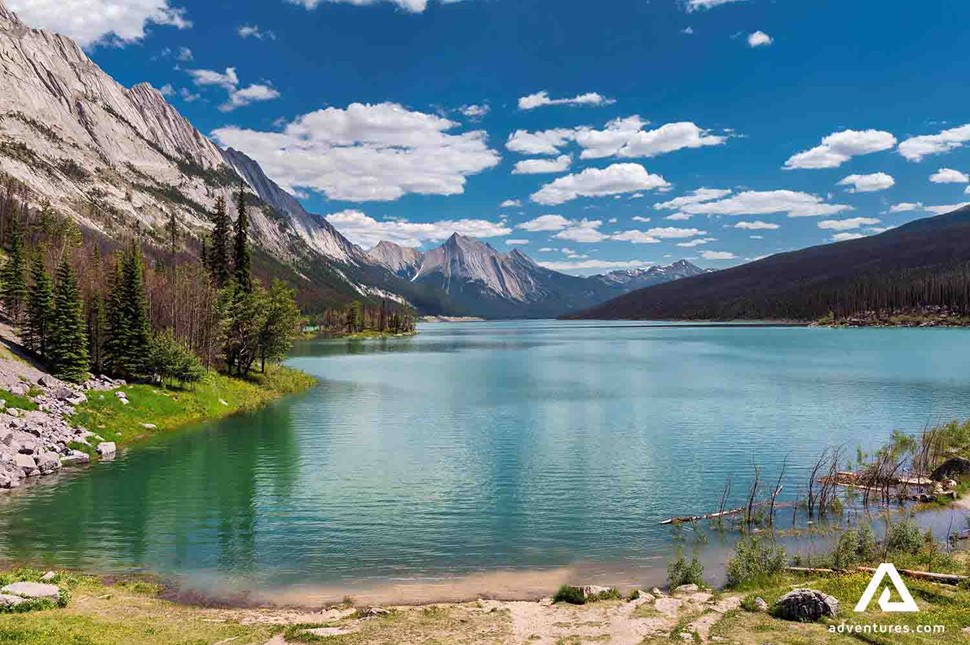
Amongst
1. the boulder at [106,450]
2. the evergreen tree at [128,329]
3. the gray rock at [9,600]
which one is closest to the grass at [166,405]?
the boulder at [106,450]

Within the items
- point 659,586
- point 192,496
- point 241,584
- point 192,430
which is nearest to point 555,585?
point 659,586

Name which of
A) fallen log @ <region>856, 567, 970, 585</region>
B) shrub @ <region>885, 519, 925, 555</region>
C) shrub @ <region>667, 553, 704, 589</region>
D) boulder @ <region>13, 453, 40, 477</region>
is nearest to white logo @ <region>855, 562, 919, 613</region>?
fallen log @ <region>856, 567, 970, 585</region>

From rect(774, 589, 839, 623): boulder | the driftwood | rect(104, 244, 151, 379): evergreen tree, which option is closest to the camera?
rect(774, 589, 839, 623): boulder

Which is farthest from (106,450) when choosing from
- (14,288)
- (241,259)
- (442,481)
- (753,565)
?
(241,259)

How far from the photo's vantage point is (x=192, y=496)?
4034 cm

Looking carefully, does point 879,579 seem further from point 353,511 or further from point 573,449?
point 573,449

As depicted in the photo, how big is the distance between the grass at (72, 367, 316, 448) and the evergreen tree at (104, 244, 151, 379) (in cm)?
352

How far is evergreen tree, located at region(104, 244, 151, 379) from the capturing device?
221ft

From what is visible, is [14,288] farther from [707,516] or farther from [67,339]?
[707,516]

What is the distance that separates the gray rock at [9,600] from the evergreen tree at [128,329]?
172ft

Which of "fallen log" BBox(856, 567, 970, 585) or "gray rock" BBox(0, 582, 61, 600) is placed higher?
"gray rock" BBox(0, 582, 61, 600)

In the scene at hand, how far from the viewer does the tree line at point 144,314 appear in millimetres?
62344

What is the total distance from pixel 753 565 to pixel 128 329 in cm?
6750

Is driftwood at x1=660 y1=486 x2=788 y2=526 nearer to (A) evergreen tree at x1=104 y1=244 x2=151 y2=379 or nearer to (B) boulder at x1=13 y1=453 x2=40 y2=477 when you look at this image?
(B) boulder at x1=13 y1=453 x2=40 y2=477
